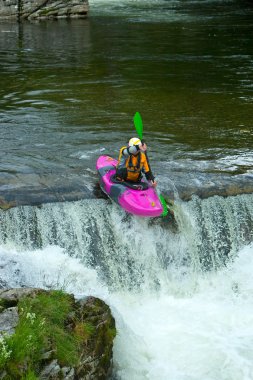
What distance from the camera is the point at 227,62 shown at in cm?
2067

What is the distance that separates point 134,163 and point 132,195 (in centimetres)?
62

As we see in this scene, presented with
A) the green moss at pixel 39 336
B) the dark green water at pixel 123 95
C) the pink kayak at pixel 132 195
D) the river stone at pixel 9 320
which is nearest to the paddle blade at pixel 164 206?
the pink kayak at pixel 132 195

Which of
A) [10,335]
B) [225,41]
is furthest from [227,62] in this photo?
[10,335]

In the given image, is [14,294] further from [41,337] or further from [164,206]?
[164,206]

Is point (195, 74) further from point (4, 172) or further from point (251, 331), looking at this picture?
point (251, 331)

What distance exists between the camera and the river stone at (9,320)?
6.42 metres

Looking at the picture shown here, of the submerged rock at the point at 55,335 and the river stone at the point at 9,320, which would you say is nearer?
the submerged rock at the point at 55,335

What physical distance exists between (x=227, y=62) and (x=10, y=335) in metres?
16.4

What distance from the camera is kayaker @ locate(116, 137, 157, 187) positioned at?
31.9 feet

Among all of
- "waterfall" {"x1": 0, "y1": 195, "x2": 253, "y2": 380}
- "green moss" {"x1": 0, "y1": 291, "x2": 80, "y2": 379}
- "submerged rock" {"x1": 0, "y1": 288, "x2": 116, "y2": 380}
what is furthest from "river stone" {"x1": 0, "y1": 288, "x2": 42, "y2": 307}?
"waterfall" {"x1": 0, "y1": 195, "x2": 253, "y2": 380}

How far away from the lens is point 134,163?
9.94 metres

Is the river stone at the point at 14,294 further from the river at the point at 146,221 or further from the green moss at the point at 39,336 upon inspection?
the river at the point at 146,221

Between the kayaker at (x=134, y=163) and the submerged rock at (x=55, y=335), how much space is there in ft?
9.73

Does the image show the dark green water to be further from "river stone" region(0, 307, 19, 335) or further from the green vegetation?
"river stone" region(0, 307, 19, 335)
